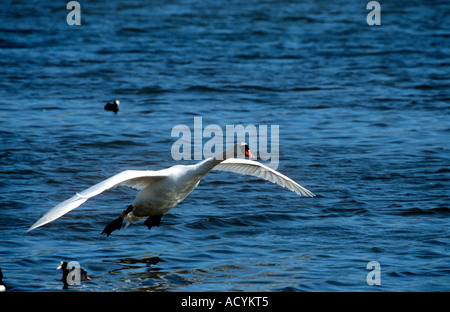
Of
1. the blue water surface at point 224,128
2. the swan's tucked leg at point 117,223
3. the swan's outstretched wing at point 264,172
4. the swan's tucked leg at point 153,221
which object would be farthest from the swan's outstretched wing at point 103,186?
the swan's outstretched wing at point 264,172

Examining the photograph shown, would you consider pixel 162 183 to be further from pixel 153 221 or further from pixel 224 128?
pixel 224 128

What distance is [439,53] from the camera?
28.0 meters

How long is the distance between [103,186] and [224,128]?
31.4 feet

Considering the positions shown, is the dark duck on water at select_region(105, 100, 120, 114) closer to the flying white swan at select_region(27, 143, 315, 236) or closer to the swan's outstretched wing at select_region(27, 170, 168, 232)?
the flying white swan at select_region(27, 143, 315, 236)

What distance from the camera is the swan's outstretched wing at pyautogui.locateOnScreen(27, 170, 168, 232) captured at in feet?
26.9

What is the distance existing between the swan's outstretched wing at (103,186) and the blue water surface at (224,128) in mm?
1042

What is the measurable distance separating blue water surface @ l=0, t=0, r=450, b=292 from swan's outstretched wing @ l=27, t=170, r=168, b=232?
104 centimetres

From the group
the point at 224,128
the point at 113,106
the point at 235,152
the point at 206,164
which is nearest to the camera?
the point at 206,164

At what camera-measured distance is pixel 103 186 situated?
897 cm

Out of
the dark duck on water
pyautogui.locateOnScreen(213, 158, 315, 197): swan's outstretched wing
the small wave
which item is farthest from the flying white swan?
the dark duck on water

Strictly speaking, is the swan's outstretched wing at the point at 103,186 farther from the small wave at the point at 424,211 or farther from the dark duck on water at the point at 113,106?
the dark duck on water at the point at 113,106

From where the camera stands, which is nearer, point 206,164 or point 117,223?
point 206,164

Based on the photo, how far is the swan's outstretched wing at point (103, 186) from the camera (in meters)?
8.19

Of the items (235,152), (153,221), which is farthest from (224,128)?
(235,152)
